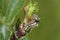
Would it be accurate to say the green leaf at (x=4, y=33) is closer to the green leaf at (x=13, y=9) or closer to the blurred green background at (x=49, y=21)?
the green leaf at (x=13, y=9)

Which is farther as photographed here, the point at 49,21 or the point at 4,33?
the point at 49,21

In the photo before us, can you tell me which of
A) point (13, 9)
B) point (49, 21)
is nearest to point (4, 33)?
point (13, 9)

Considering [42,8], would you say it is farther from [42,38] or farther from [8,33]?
[8,33]

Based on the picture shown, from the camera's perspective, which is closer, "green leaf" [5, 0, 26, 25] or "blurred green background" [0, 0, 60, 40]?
"green leaf" [5, 0, 26, 25]

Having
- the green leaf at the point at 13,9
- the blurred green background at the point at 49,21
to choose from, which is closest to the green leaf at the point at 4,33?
the green leaf at the point at 13,9

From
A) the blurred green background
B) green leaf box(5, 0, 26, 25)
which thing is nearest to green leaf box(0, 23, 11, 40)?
green leaf box(5, 0, 26, 25)

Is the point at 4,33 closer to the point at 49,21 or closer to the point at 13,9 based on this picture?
the point at 13,9

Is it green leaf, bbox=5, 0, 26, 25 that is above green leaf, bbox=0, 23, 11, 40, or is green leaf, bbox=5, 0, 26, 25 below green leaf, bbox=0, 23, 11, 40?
above

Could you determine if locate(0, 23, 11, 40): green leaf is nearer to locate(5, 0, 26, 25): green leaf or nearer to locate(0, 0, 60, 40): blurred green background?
locate(5, 0, 26, 25): green leaf
